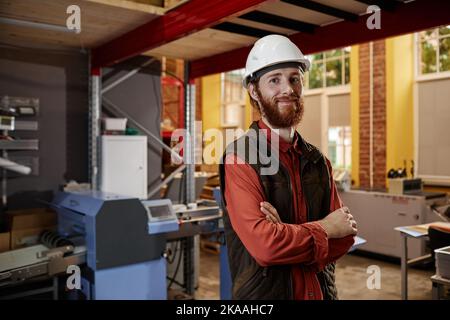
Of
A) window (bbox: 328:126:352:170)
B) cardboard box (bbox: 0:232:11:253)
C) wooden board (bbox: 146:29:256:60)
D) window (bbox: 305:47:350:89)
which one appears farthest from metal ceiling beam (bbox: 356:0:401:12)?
window (bbox: 305:47:350:89)

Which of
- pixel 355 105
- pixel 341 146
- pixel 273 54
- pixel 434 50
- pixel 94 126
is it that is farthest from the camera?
pixel 341 146

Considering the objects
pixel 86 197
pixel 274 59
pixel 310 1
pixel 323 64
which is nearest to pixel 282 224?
pixel 274 59

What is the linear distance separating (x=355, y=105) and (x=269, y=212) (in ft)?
17.2

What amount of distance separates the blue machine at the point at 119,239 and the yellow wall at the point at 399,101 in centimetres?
389

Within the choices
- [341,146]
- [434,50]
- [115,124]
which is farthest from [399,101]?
[115,124]

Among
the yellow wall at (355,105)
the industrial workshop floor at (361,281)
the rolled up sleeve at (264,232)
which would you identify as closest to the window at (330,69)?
the yellow wall at (355,105)

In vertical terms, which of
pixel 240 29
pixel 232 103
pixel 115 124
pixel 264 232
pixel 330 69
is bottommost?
pixel 264 232

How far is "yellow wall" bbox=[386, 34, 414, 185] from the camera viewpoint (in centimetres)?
566

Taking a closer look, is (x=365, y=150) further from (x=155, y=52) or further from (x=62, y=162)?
(x=62, y=162)

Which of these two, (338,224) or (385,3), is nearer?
(338,224)

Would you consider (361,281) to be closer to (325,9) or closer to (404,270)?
(404,270)

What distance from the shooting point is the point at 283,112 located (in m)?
1.36

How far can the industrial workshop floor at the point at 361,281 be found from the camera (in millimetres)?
4181
